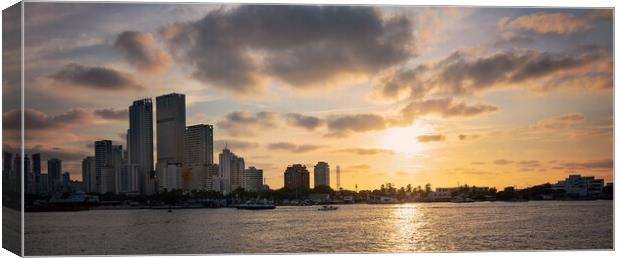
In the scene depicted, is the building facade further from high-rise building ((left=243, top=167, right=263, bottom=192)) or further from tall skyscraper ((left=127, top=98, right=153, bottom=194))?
tall skyscraper ((left=127, top=98, right=153, bottom=194))

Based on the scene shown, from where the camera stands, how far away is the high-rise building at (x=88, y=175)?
586 inches

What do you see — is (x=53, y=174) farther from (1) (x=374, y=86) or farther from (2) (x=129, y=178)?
(1) (x=374, y=86)

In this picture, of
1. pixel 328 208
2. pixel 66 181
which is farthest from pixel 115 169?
pixel 328 208

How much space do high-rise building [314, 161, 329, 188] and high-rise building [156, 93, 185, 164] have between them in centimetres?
171

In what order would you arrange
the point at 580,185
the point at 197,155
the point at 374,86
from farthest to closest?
1. the point at 197,155
2. the point at 580,185
3. the point at 374,86

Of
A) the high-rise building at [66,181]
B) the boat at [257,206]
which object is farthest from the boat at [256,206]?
the high-rise building at [66,181]

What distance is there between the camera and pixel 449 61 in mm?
13773

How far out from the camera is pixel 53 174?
1412 centimetres

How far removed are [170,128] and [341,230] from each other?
2.54 metres

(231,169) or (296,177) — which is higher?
(231,169)

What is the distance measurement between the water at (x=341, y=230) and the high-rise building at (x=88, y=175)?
1.08ft

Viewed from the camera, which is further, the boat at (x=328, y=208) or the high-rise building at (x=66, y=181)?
the boat at (x=328, y=208)

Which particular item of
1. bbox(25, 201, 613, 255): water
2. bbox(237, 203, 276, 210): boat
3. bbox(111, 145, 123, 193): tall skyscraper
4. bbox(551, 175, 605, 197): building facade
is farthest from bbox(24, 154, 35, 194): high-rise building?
bbox(551, 175, 605, 197): building facade

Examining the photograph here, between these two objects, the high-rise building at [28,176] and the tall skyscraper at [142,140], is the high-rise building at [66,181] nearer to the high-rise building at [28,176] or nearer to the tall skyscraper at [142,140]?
the tall skyscraper at [142,140]
